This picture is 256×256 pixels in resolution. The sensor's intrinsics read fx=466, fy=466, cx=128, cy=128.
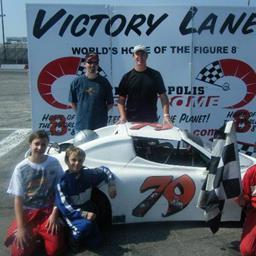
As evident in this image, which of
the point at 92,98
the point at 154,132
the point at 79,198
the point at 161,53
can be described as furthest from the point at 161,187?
the point at 161,53

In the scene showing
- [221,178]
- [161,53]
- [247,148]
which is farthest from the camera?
[247,148]

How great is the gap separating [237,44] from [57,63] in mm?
2921

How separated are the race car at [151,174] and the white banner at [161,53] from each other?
265cm

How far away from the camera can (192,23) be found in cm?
741

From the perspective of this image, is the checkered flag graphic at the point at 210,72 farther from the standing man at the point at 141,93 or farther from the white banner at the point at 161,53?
the standing man at the point at 141,93

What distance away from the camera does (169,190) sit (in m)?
4.70

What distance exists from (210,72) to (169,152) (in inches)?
119

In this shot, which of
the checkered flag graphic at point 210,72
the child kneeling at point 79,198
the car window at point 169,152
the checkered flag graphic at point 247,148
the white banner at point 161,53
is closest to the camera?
the child kneeling at point 79,198

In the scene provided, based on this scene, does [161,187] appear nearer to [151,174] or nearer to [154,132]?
[151,174]

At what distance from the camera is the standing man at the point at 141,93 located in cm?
575

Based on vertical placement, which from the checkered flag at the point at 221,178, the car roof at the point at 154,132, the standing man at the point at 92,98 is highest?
the standing man at the point at 92,98

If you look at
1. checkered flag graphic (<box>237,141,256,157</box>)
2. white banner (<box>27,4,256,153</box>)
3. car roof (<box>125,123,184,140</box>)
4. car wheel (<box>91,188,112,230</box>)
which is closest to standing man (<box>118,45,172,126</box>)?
car roof (<box>125,123,184,140</box>)

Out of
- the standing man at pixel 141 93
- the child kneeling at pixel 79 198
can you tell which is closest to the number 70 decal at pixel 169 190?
the child kneeling at pixel 79 198

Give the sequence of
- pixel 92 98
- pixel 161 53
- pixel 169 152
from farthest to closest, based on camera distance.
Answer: pixel 161 53 → pixel 92 98 → pixel 169 152
